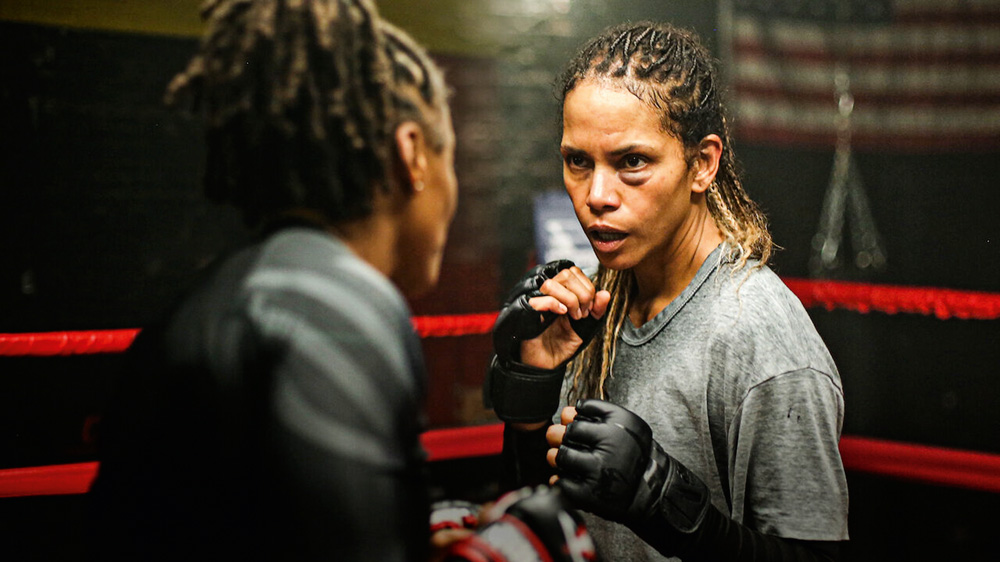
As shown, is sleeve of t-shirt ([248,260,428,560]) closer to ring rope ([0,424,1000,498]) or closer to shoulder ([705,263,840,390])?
shoulder ([705,263,840,390])

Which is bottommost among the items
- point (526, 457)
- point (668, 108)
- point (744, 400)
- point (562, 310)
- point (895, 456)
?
point (895, 456)

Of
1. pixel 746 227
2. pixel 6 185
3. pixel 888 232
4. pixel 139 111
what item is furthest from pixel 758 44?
pixel 6 185

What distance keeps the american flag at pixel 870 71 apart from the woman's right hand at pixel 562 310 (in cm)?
164

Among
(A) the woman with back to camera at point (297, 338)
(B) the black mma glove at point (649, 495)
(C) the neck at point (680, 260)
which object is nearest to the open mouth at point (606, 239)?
(C) the neck at point (680, 260)

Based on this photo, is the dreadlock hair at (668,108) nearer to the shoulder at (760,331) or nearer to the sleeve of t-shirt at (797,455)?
the shoulder at (760,331)

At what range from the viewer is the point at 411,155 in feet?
2.72

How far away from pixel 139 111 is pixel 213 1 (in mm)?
773

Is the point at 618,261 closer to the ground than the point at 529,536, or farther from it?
farther from it

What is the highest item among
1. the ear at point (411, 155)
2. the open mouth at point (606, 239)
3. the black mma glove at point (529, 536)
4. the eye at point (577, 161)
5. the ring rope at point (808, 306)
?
the ear at point (411, 155)

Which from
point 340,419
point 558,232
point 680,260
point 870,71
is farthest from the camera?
point 870,71

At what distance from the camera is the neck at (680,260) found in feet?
4.24

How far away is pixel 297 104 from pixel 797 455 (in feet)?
2.91

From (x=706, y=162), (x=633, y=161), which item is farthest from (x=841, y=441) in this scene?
(x=633, y=161)

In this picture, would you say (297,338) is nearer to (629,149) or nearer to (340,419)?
(340,419)
